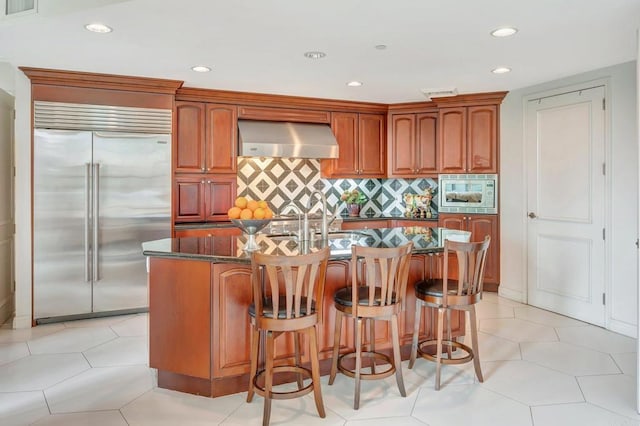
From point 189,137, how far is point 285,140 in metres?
1.07

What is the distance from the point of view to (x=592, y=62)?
157 inches

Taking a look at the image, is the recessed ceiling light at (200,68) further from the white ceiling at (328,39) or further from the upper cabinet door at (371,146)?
the upper cabinet door at (371,146)

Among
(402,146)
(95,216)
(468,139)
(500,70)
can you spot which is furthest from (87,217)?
(468,139)

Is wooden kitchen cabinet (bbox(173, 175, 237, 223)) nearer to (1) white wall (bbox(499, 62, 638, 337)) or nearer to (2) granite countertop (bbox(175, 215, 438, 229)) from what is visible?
(2) granite countertop (bbox(175, 215, 438, 229))

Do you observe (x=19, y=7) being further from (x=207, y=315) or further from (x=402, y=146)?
(x=402, y=146)

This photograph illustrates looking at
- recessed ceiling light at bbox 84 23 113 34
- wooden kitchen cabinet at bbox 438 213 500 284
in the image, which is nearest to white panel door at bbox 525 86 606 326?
wooden kitchen cabinet at bbox 438 213 500 284

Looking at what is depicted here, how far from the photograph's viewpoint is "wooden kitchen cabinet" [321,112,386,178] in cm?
584

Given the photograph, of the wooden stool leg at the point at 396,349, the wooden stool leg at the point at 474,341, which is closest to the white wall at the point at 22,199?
the wooden stool leg at the point at 396,349

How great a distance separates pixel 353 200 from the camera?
6.09 m

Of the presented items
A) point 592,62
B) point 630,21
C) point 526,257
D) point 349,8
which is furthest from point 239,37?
point 526,257

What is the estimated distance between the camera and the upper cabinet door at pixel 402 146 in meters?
5.91

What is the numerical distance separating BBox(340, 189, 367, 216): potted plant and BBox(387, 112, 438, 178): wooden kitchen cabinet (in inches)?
19.7

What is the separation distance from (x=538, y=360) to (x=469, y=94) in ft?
10.3

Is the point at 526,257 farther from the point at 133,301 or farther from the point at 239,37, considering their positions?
the point at 133,301
